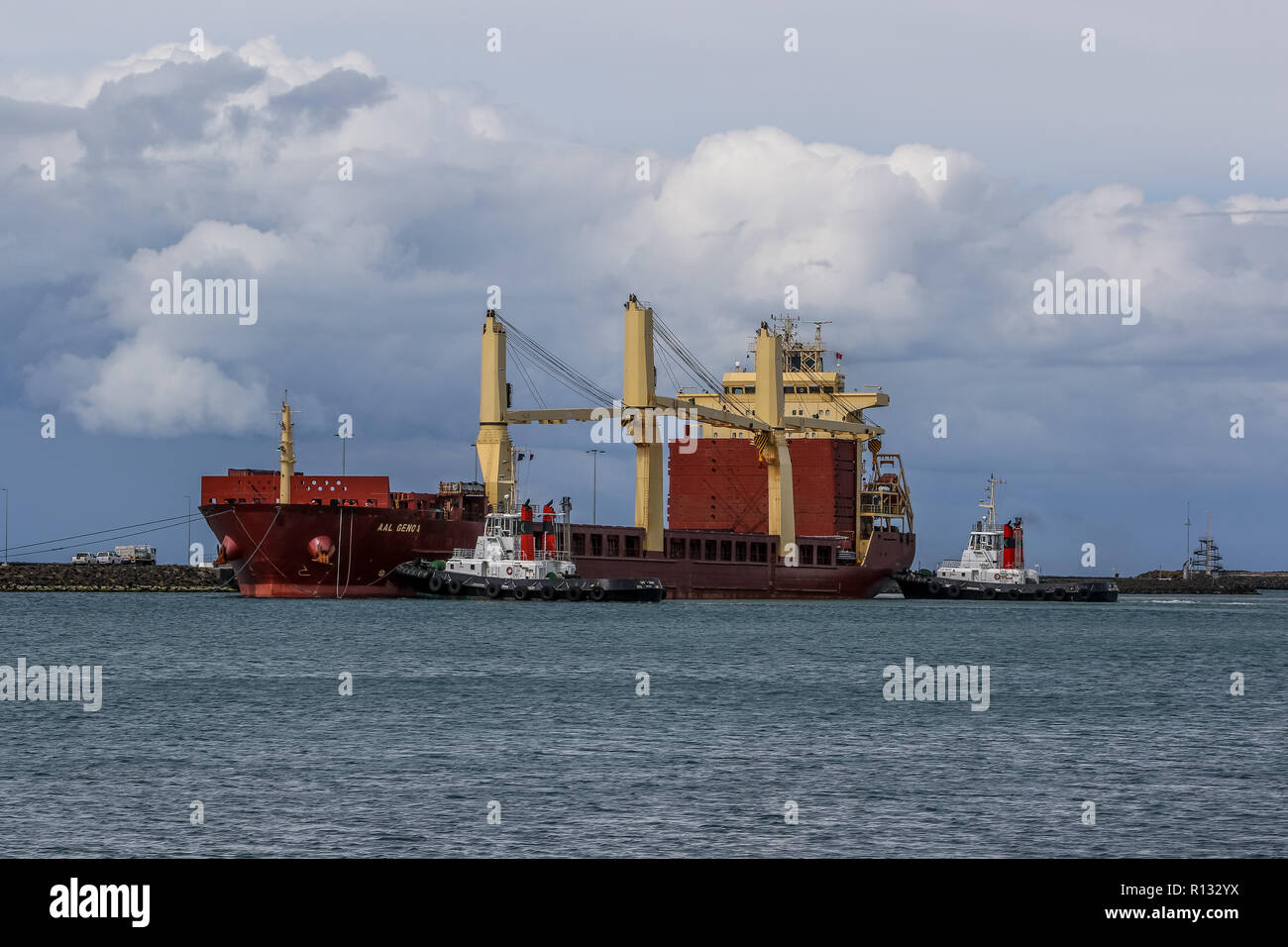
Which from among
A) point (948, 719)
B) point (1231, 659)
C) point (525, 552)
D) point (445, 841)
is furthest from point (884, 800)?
point (525, 552)

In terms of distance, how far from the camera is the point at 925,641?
5550cm

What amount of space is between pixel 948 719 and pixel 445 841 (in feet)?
51.2

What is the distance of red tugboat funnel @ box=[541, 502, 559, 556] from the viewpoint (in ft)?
240

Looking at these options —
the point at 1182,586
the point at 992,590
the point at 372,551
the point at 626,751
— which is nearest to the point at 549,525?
the point at 372,551

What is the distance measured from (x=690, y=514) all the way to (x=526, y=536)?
79.6ft

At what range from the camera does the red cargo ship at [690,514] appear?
69562mm

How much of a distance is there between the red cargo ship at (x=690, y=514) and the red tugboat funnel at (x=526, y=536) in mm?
2367

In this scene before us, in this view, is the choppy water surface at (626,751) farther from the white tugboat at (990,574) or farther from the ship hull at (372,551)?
the white tugboat at (990,574)

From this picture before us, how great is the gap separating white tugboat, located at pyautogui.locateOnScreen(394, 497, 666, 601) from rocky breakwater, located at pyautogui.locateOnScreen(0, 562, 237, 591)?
33465mm

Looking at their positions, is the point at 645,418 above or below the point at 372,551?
above

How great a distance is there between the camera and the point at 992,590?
303ft

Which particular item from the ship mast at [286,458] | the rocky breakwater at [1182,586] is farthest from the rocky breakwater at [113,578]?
the rocky breakwater at [1182,586]

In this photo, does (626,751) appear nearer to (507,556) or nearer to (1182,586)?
(507,556)
